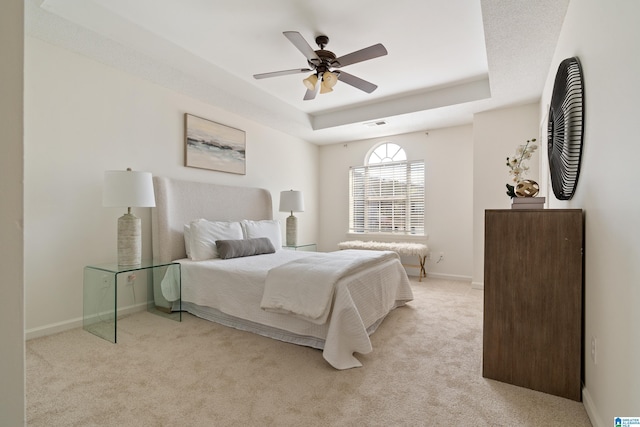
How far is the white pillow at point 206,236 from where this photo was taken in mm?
3396

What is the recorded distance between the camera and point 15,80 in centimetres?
68

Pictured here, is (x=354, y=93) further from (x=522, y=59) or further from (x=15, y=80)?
(x=15, y=80)

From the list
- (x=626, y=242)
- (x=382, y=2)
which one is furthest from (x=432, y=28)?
(x=626, y=242)

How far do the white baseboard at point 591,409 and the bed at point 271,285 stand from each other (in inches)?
47.6

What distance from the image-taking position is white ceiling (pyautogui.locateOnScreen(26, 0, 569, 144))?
2494 millimetres

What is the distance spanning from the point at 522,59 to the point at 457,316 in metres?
2.63

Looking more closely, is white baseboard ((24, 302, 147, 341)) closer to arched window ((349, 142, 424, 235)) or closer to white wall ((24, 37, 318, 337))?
white wall ((24, 37, 318, 337))

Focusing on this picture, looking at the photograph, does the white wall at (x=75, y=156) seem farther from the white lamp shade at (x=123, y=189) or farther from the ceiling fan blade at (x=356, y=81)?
the ceiling fan blade at (x=356, y=81)

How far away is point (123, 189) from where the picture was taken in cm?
275

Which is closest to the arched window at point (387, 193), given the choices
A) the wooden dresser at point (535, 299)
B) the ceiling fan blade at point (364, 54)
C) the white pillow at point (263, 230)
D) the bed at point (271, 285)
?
the white pillow at point (263, 230)

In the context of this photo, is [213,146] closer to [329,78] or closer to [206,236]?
[206,236]

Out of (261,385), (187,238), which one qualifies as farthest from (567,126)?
(187,238)

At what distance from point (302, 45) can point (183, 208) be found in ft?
7.57

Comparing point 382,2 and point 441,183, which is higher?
point 382,2
